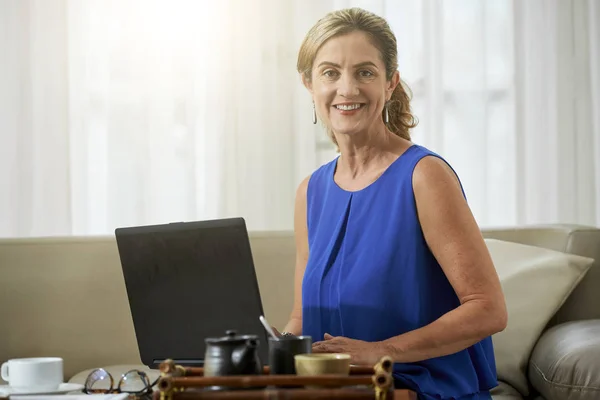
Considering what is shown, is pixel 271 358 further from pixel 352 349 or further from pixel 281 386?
pixel 352 349

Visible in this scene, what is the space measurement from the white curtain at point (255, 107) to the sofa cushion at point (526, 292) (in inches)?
34.6

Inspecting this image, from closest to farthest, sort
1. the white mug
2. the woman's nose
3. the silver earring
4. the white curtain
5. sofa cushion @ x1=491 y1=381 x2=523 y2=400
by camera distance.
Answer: the white mug < the woman's nose < the silver earring < sofa cushion @ x1=491 y1=381 x2=523 y2=400 < the white curtain

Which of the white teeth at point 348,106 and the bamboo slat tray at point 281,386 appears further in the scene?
the white teeth at point 348,106

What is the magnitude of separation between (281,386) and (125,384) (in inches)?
16.8

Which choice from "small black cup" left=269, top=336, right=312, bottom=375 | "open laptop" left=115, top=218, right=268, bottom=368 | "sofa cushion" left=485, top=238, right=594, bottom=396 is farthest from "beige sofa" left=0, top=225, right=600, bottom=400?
"small black cup" left=269, top=336, right=312, bottom=375

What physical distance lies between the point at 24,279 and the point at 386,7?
1758 mm

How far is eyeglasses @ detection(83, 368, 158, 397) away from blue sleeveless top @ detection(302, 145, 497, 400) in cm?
46

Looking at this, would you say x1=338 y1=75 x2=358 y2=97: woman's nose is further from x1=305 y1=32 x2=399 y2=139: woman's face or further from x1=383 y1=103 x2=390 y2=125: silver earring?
x1=383 y1=103 x2=390 y2=125: silver earring

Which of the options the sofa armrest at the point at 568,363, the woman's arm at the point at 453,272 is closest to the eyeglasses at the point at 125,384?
the woman's arm at the point at 453,272

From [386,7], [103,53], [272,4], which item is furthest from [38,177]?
[386,7]

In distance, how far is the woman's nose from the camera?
173cm

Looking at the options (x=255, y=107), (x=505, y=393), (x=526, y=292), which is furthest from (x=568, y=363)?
(x=255, y=107)

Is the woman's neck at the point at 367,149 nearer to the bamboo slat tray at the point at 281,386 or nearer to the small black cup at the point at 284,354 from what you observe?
the small black cup at the point at 284,354

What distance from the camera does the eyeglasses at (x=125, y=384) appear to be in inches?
54.2
